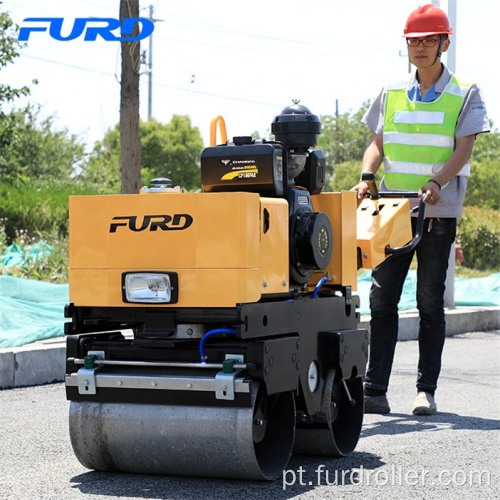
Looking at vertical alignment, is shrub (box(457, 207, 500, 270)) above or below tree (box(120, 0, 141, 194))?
below

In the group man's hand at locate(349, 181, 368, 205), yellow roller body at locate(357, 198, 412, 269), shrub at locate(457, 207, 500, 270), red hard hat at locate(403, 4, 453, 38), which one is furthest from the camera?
shrub at locate(457, 207, 500, 270)

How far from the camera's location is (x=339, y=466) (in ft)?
14.4

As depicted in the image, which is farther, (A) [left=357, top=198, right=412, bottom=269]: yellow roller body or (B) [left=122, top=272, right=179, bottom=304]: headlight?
(A) [left=357, top=198, right=412, bottom=269]: yellow roller body

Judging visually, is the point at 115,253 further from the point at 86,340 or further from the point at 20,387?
the point at 20,387

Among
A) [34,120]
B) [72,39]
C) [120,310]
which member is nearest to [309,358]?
[120,310]

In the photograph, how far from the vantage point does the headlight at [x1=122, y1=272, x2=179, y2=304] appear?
3900mm

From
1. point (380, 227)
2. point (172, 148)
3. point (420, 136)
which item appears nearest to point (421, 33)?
point (420, 136)

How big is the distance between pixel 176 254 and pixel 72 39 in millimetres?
9487

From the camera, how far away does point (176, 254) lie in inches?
154

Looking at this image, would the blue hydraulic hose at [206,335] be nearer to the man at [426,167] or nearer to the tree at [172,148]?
the man at [426,167]

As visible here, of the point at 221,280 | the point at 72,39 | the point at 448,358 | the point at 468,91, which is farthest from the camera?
the point at 72,39

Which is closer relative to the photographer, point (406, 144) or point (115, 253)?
point (115, 253)

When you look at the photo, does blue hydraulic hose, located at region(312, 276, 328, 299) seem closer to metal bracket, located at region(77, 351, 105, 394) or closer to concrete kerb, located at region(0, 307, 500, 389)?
metal bracket, located at region(77, 351, 105, 394)

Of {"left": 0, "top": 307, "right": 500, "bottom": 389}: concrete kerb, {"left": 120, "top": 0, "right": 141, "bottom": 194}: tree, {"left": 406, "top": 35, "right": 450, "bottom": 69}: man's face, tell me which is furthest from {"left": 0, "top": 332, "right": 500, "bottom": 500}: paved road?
{"left": 120, "top": 0, "right": 141, "bottom": 194}: tree
